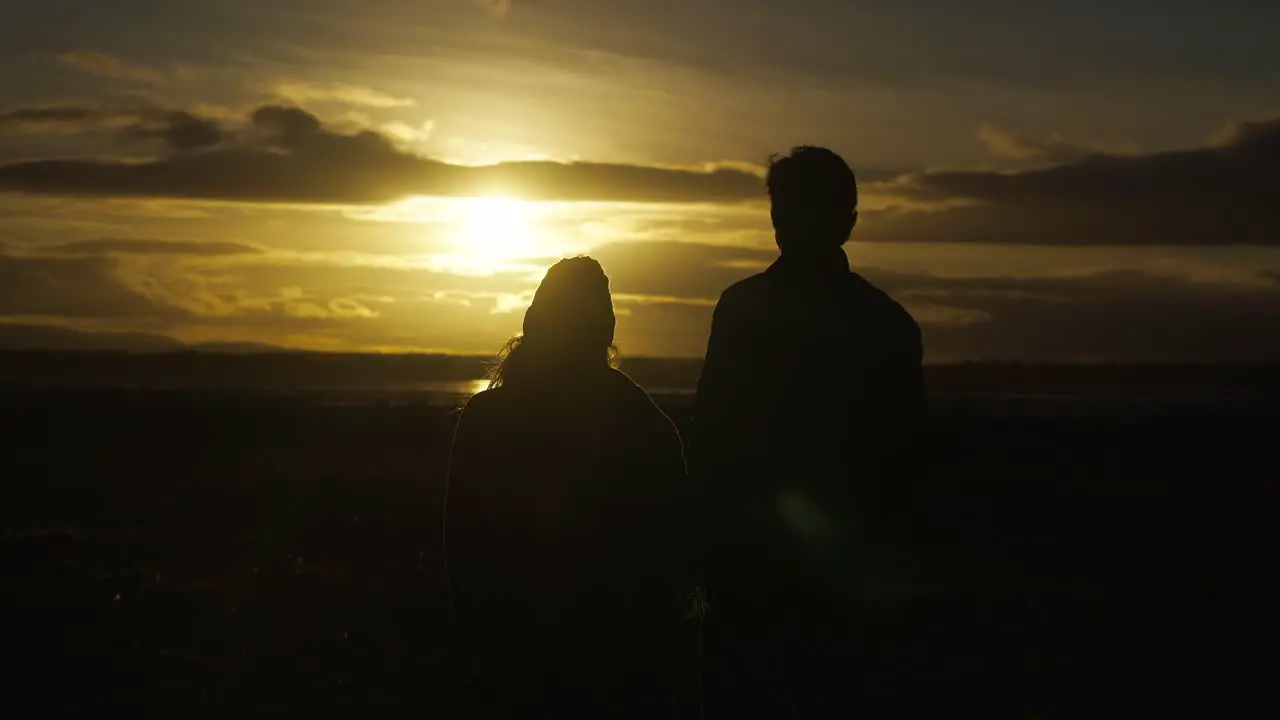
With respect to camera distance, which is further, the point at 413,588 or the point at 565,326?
the point at 413,588

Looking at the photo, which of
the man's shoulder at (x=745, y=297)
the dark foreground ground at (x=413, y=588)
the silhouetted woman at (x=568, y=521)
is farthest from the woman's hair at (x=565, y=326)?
the dark foreground ground at (x=413, y=588)

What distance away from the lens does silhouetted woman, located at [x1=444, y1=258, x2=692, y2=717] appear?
423 cm

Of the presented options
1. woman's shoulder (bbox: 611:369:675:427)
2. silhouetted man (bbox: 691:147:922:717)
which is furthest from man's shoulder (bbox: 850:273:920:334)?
woman's shoulder (bbox: 611:369:675:427)

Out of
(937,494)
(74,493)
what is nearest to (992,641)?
(937,494)

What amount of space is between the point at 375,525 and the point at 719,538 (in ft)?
45.3

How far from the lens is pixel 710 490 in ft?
14.1

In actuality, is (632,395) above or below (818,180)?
below

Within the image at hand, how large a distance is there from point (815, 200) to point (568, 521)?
1220 mm

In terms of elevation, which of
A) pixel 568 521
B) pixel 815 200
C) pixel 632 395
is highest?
pixel 815 200

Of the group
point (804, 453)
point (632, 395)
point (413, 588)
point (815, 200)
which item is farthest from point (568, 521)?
point (413, 588)

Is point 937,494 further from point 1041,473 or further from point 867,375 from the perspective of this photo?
point 1041,473

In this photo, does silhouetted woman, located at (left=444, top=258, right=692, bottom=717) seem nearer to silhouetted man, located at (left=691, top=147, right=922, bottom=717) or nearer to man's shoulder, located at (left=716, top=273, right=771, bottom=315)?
silhouetted man, located at (left=691, top=147, right=922, bottom=717)

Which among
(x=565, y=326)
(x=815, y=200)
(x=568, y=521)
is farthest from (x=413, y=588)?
(x=815, y=200)

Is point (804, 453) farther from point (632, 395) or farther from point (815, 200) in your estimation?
point (815, 200)
